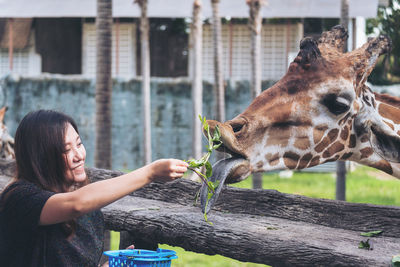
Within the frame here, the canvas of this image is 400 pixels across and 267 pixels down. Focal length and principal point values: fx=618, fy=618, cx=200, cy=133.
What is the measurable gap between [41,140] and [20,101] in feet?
49.0

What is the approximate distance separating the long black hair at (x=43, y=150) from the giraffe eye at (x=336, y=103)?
58.9 inches

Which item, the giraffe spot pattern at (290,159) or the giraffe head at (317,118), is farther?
the giraffe spot pattern at (290,159)

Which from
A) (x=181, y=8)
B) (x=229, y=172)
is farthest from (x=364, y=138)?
A: (x=181, y=8)

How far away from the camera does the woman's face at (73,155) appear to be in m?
2.88

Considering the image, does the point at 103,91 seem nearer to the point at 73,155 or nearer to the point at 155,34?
the point at 73,155

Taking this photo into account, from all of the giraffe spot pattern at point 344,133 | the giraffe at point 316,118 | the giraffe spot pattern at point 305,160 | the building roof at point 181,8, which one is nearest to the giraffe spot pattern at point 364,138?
the giraffe at point 316,118

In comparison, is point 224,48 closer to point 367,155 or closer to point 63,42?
point 63,42

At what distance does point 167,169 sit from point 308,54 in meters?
1.33

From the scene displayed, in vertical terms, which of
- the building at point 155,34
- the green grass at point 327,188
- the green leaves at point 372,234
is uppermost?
the building at point 155,34

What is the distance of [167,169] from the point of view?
261 cm

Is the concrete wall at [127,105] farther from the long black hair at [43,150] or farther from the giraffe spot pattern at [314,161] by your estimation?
the long black hair at [43,150]

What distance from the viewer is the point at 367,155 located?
382cm

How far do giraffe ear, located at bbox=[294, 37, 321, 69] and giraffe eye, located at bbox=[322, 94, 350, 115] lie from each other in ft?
0.71

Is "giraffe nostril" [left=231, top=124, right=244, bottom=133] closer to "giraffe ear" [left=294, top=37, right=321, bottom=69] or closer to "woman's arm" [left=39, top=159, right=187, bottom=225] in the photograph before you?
"giraffe ear" [left=294, top=37, right=321, bottom=69]
